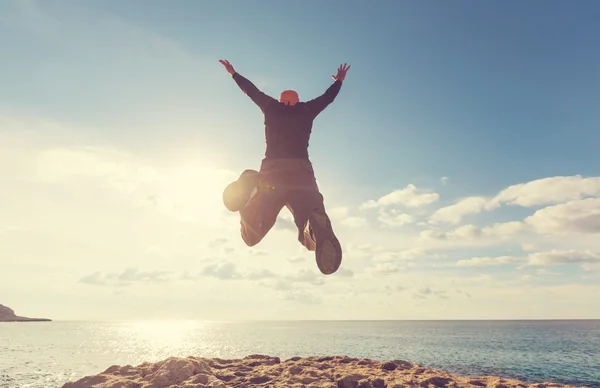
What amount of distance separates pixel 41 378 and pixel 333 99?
4110 centimetres

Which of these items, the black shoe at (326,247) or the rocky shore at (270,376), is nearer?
the black shoe at (326,247)

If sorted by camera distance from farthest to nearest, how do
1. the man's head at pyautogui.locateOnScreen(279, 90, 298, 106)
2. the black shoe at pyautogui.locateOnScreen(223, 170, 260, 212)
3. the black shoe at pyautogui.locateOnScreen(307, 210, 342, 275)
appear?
the man's head at pyautogui.locateOnScreen(279, 90, 298, 106)
the black shoe at pyautogui.locateOnScreen(223, 170, 260, 212)
the black shoe at pyautogui.locateOnScreen(307, 210, 342, 275)

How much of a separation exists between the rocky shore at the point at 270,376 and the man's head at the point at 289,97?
7.03 meters

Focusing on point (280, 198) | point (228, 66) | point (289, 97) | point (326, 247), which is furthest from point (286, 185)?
point (228, 66)

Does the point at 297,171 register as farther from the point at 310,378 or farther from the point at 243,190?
the point at 310,378

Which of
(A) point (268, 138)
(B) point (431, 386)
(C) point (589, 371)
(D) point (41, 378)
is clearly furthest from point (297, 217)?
(C) point (589, 371)

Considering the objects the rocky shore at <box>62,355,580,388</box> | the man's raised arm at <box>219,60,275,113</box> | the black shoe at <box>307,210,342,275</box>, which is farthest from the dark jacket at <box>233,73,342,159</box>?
the rocky shore at <box>62,355,580,388</box>

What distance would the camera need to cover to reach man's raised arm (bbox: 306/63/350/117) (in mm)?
7809

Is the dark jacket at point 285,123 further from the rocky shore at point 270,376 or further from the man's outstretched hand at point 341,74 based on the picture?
the rocky shore at point 270,376

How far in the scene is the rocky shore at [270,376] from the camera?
11102 mm

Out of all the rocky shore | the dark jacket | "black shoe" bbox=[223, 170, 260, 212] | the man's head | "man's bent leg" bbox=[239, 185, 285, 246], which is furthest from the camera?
the rocky shore

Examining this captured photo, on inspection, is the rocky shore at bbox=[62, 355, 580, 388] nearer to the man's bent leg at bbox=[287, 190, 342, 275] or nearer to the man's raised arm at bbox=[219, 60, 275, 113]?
the man's bent leg at bbox=[287, 190, 342, 275]

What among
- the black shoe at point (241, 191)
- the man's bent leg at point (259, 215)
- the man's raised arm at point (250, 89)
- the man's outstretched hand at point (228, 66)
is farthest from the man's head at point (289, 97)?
the man's bent leg at point (259, 215)

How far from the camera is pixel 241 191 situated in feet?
22.3
